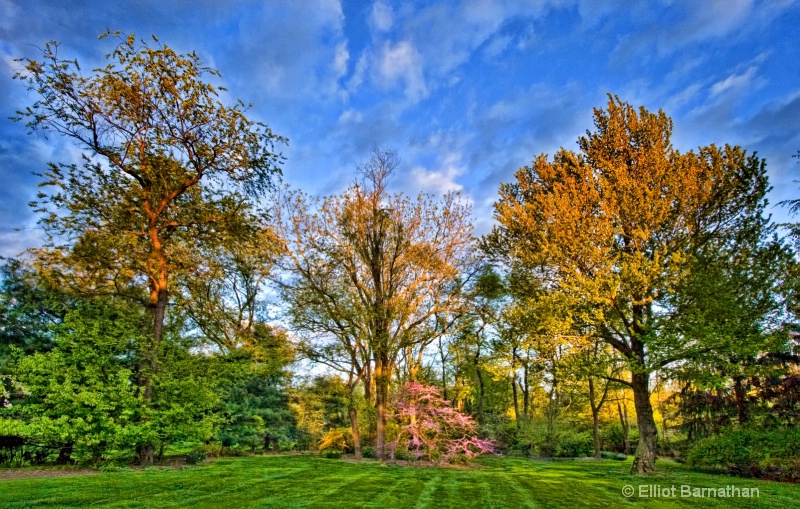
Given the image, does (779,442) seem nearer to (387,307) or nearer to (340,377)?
(387,307)

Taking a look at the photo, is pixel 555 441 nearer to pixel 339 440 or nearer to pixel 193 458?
pixel 339 440

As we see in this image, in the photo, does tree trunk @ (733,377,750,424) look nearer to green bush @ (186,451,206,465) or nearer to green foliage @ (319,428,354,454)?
green foliage @ (319,428,354,454)

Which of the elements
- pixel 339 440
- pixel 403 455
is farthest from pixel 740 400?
pixel 339 440

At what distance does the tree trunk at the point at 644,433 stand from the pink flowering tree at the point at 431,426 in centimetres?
584

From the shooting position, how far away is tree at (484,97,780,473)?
1290 cm

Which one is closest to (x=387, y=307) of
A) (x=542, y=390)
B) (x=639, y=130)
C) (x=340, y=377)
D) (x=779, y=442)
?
(x=340, y=377)

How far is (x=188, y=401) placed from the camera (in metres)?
13.3

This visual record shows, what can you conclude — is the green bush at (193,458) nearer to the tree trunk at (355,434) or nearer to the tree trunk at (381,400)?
the tree trunk at (381,400)

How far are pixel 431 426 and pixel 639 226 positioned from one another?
1118cm

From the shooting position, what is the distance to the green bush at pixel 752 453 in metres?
12.5

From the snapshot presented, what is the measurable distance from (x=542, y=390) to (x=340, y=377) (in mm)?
21567

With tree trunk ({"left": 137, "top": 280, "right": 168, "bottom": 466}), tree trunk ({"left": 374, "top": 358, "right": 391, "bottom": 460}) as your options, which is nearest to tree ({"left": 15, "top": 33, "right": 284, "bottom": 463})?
tree trunk ({"left": 137, "top": 280, "right": 168, "bottom": 466})

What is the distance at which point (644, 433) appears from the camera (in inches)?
531

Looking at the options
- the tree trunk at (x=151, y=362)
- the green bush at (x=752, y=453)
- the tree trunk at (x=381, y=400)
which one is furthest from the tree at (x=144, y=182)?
the green bush at (x=752, y=453)
